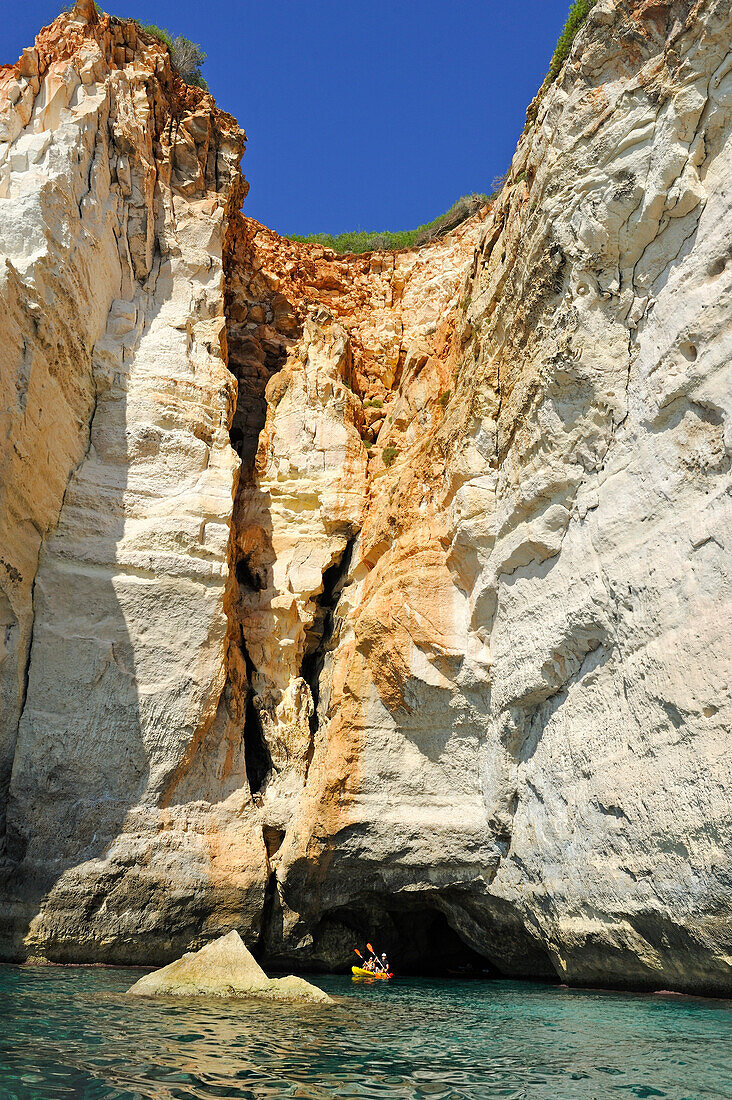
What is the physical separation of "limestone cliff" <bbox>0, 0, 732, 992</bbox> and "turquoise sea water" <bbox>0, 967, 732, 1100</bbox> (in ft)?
4.89

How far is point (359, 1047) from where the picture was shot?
7.82 meters

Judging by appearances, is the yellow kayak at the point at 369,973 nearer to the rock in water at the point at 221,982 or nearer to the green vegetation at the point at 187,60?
the rock in water at the point at 221,982

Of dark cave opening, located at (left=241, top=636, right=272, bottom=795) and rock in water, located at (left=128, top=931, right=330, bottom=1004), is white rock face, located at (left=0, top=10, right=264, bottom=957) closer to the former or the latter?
dark cave opening, located at (left=241, top=636, right=272, bottom=795)

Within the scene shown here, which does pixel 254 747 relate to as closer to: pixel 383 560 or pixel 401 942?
pixel 383 560

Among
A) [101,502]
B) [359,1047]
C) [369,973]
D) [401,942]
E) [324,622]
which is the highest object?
[101,502]

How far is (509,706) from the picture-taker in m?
12.9

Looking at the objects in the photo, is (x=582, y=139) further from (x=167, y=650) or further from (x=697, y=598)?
(x=167, y=650)

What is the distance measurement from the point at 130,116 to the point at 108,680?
12.9 meters

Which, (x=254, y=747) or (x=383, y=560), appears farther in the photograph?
(x=254, y=747)

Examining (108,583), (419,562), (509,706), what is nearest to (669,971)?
(509,706)

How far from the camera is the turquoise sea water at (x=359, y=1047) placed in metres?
6.09

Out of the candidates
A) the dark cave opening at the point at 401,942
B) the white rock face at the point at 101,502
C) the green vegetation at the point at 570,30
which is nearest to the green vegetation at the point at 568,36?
the green vegetation at the point at 570,30

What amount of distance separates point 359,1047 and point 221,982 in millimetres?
3494

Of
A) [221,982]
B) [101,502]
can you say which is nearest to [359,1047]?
[221,982]
